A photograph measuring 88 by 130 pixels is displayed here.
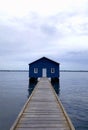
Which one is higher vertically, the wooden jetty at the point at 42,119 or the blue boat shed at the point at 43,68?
the blue boat shed at the point at 43,68

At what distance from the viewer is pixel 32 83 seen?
2063 inches

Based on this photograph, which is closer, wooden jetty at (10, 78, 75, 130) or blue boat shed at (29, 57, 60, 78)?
wooden jetty at (10, 78, 75, 130)

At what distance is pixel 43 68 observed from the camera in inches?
1981

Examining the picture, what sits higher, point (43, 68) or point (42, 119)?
point (43, 68)

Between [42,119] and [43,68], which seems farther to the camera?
[43,68]

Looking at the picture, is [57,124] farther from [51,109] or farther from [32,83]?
[32,83]

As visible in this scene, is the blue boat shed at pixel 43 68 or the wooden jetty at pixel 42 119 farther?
the blue boat shed at pixel 43 68

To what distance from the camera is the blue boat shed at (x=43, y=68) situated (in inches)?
1980

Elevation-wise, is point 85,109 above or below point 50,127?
below

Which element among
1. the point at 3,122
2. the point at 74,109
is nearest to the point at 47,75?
the point at 74,109

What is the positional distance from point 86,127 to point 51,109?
3.26 meters

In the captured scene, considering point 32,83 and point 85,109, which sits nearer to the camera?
point 85,109

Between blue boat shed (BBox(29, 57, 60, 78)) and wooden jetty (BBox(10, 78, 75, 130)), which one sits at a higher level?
blue boat shed (BBox(29, 57, 60, 78))

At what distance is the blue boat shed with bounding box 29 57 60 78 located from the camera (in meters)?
50.3
